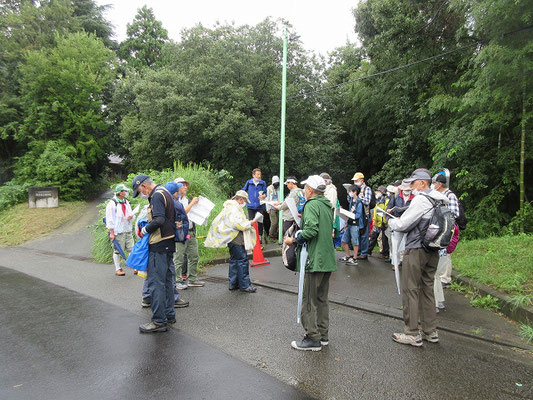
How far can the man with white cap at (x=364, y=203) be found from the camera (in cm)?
825

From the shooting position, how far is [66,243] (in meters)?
12.2

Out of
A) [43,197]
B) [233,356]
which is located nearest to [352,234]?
[233,356]

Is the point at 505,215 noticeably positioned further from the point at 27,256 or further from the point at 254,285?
the point at 27,256

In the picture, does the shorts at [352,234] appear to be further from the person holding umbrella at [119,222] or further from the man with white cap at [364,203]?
the person holding umbrella at [119,222]

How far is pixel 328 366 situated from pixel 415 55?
1169cm

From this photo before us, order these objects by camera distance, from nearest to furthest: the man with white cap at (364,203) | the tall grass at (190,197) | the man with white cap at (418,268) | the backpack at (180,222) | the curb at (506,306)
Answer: the man with white cap at (418,268)
the curb at (506,306)
the backpack at (180,222)
the man with white cap at (364,203)
the tall grass at (190,197)

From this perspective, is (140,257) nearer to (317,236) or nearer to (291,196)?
(317,236)

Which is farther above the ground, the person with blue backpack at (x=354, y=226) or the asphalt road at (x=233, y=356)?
the person with blue backpack at (x=354, y=226)

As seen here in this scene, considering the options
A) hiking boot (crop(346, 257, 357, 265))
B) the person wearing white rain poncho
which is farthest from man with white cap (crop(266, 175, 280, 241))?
the person wearing white rain poncho

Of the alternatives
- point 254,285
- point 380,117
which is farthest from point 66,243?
point 380,117


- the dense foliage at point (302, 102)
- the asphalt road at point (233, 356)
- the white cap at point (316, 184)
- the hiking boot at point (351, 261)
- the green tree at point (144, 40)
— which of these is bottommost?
the asphalt road at point (233, 356)

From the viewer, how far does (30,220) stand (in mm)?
15367

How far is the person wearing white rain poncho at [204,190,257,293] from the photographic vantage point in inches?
247

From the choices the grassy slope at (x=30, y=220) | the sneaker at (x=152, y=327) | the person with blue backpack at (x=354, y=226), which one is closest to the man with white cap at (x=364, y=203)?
the person with blue backpack at (x=354, y=226)
